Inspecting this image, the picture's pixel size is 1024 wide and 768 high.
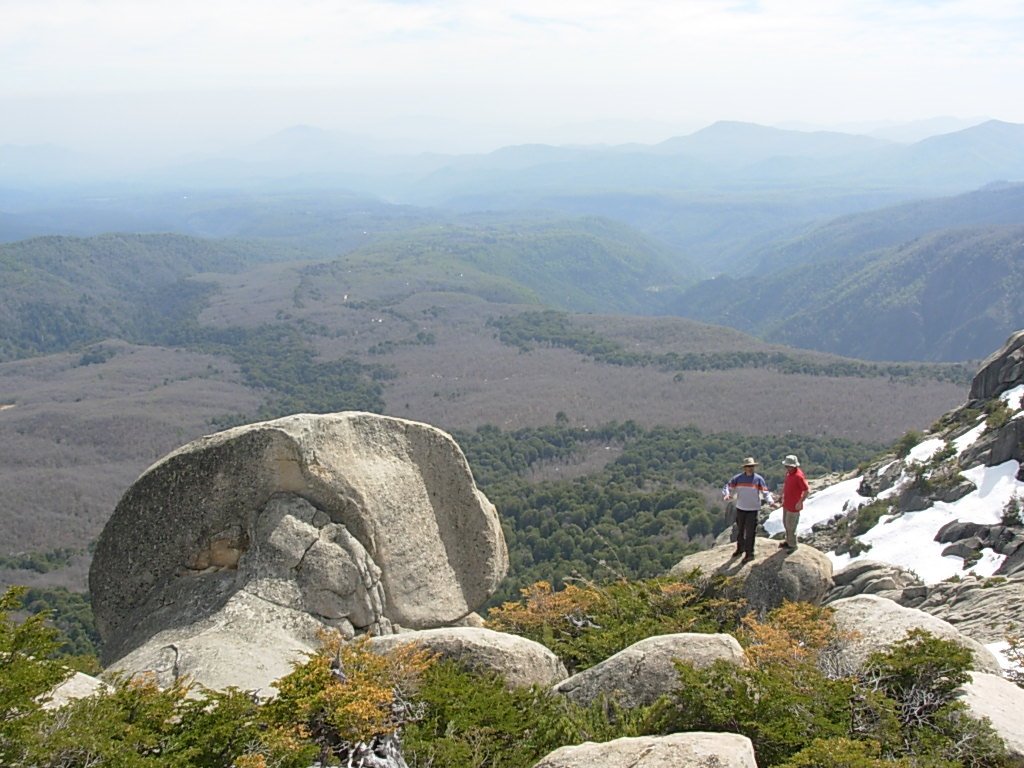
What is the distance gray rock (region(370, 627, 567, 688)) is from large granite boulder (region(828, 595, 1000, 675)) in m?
3.74

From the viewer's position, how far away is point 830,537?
106 feet

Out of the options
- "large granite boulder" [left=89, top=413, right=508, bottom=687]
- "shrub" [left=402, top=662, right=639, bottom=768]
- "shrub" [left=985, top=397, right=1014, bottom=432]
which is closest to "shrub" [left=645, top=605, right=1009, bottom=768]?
"shrub" [left=402, top=662, right=639, bottom=768]

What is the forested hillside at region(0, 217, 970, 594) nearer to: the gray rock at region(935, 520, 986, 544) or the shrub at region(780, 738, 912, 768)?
the gray rock at region(935, 520, 986, 544)

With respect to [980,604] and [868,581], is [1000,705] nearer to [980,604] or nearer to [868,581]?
[980,604]

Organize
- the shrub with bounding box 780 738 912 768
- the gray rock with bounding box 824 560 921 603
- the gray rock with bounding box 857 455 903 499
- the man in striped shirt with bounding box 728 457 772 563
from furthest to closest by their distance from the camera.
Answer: the gray rock with bounding box 857 455 903 499 < the gray rock with bounding box 824 560 921 603 < the man in striped shirt with bounding box 728 457 772 563 < the shrub with bounding box 780 738 912 768

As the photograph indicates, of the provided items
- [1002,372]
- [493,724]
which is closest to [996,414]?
[1002,372]

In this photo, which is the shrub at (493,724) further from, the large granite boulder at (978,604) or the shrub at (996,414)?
the shrub at (996,414)

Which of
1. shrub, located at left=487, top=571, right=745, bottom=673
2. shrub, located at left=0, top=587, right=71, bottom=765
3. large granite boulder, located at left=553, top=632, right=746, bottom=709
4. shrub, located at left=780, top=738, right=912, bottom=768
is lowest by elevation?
shrub, located at left=487, top=571, right=745, bottom=673

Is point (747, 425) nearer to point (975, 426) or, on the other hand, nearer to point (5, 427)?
point (975, 426)

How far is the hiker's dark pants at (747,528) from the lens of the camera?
15383 mm

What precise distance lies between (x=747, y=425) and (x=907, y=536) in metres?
70.7

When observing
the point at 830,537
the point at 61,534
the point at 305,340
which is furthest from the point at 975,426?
the point at 305,340

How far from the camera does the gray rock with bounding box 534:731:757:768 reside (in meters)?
7.19

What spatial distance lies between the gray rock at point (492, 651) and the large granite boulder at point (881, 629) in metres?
3.74
